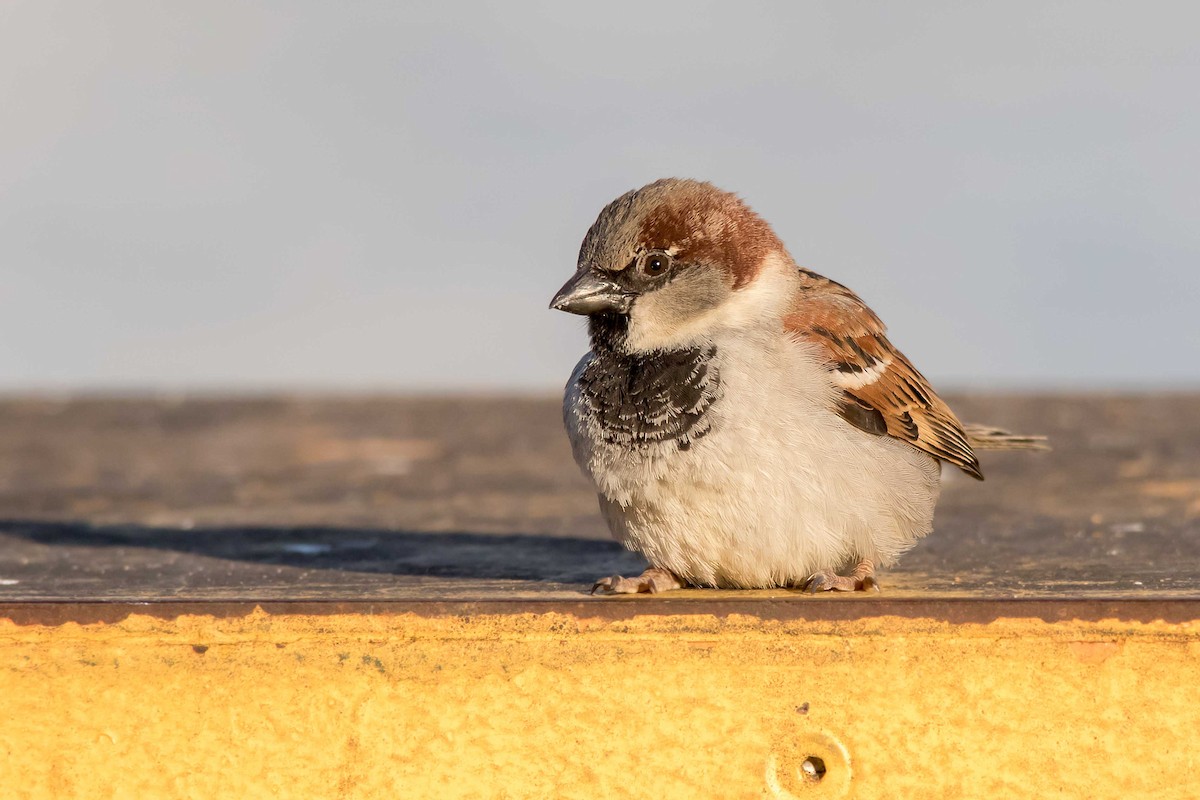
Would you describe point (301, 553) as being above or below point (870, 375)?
below

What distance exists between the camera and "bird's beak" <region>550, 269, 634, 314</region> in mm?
4430

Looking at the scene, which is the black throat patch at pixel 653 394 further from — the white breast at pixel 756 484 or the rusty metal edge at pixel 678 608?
the rusty metal edge at pixel 678 608

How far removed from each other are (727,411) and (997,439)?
1.79 metres

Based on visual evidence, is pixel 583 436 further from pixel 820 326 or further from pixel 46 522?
pixel 46 522

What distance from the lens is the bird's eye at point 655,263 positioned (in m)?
4.52

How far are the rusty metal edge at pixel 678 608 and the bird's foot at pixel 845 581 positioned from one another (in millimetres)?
530

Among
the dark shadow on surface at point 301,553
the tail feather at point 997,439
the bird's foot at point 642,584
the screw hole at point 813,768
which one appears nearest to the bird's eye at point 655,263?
the bird's foot at point 642,584

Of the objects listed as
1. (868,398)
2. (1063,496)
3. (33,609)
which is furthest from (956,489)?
(33,609)

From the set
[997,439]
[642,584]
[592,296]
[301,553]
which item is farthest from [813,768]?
[301,553]

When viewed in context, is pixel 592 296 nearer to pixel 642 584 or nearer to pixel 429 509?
pixel 642 584

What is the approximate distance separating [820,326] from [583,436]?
816 mm

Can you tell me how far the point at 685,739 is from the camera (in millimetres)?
3775

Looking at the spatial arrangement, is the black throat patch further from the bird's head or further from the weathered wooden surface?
the weathered wooden surface

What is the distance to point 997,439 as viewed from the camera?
563 centimetres
